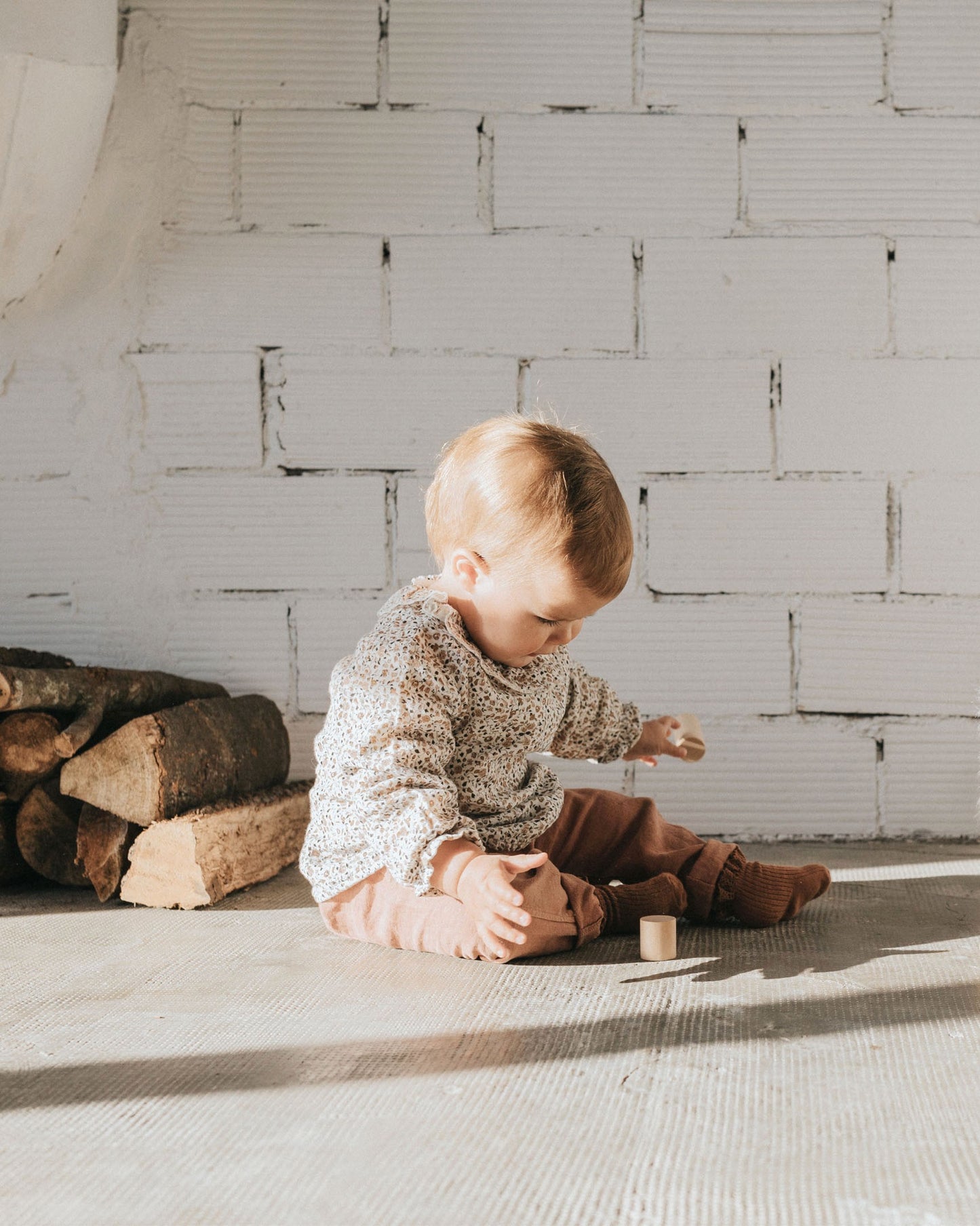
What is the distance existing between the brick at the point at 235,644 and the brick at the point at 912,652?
1.22 metres

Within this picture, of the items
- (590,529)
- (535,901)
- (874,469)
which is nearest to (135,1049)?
(535,901)

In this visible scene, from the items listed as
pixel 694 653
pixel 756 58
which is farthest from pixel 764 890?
pixel 756 58

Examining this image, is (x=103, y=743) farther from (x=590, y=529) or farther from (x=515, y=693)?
(x=590, y=529)

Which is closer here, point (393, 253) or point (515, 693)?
point (515, 693)

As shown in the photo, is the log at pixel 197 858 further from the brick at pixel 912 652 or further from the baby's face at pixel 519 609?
the brick at pixel 912 652

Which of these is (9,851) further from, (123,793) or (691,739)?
(691,739)

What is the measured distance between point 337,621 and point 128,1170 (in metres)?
1.61

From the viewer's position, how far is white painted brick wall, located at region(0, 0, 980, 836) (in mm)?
2521

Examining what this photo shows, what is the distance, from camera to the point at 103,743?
201 cm

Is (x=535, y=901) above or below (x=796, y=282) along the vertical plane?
below

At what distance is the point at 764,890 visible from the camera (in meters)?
1.79

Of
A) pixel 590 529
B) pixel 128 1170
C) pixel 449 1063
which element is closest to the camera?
pixel 128 1170

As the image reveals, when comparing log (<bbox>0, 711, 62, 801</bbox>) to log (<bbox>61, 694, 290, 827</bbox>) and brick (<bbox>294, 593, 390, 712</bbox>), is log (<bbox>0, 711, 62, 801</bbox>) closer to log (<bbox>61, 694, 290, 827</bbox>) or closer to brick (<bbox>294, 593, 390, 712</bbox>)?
log (<bbox>61, 694, 290, 827</bbox>)

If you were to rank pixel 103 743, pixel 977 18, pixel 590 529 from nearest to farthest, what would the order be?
pixel 590 529
pixel 103 743
pixel 977 18
